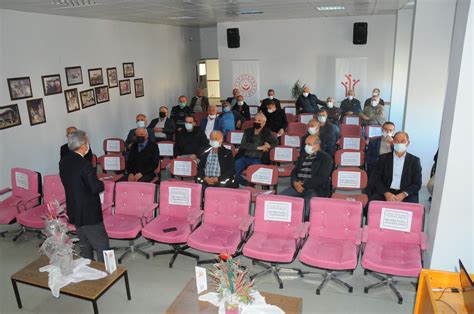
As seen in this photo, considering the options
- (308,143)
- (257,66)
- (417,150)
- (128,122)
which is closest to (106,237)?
(308,143)

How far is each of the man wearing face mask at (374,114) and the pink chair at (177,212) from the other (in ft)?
18.1

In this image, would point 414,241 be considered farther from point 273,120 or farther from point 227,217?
point 273,120

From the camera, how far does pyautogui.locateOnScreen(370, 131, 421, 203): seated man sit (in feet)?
16.7

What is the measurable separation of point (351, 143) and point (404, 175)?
216 cm

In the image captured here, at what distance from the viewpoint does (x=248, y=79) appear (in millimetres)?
12664

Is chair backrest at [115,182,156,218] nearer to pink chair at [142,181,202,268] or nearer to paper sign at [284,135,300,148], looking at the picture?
pink chair at [142,181,202,268]

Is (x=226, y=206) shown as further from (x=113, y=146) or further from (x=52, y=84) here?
(x=52, y=84)

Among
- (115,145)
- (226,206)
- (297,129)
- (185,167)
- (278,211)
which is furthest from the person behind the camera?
(297,129)

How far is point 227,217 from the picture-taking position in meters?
4.89

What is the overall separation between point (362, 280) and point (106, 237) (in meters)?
2.94

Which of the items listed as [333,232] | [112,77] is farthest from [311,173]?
[112,77]

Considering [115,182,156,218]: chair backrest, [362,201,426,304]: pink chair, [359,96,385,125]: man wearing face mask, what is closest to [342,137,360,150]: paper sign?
[359,96,385,125]: man wearing face mask

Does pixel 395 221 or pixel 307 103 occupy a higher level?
pixel 307 103

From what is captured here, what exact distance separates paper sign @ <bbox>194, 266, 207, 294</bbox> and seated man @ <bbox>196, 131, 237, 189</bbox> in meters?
2.39
